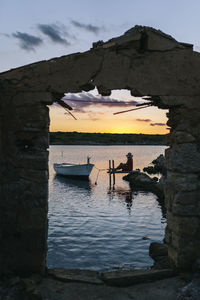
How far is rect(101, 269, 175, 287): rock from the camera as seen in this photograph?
16.8 feet

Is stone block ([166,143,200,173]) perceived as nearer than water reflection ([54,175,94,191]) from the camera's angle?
Yes

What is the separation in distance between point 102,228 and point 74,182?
14813 millimetres

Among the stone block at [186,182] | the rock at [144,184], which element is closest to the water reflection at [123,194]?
the rock at [144,184]

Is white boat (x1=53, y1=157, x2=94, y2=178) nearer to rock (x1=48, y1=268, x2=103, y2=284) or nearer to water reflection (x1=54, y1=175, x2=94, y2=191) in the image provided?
water reflection (x1=54, y1=175, x2=94, y2=191)

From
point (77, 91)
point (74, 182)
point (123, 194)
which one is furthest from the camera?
point (74, 182)

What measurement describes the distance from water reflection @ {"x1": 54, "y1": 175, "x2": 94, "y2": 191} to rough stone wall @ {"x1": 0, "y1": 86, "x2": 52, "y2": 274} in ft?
60.0

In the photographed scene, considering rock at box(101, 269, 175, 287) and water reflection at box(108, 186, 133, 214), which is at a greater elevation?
rock at box(101, 269, 175, 287)

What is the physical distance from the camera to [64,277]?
17.1ft

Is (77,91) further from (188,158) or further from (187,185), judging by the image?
(187,185)

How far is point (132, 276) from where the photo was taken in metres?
5.19

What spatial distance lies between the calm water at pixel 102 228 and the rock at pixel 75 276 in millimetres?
3102

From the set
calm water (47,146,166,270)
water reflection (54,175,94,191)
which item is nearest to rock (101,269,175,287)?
calm water (47,146,166,270)

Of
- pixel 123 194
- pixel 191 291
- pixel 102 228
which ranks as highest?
pixel 191 291

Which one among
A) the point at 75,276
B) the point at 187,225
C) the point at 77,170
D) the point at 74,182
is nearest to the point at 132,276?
the point at 75,276
